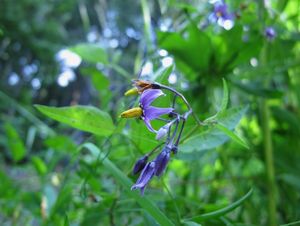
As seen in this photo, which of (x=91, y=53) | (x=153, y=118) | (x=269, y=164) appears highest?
(x=153, y=118)

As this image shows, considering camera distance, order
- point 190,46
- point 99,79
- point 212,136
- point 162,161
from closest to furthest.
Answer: point 162,161
point 212,136
point 190,46
point 99,79

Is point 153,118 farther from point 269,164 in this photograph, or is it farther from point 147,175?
point 269,164

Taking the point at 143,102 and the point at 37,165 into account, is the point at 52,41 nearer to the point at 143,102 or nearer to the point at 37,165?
the point at 37,165

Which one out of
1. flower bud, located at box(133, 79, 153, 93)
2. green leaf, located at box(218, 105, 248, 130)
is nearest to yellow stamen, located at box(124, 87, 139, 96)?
flower bud, located at box(133, 79, 153, 93)

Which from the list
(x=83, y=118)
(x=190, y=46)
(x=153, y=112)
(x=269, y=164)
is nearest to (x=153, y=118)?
(x=153, y=112)

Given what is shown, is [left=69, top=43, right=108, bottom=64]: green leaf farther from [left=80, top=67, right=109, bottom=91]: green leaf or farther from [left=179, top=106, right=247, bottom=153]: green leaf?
[left=179, top=106, right=247, bottom=153]: green leaf
